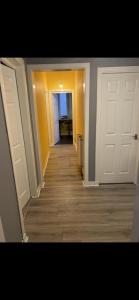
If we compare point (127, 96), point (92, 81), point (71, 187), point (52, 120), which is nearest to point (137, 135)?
point (127, 96)

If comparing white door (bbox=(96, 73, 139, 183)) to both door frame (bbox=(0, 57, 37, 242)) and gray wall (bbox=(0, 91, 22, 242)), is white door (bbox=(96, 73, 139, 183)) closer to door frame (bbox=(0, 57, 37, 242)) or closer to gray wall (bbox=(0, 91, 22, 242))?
door frame (bbox=(0, 57, 37, 242))

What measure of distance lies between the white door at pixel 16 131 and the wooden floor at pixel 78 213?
394 millimetres

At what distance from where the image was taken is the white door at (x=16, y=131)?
6.36 feet

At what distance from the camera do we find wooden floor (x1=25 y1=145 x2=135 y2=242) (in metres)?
1.89

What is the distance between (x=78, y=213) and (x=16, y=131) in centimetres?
153

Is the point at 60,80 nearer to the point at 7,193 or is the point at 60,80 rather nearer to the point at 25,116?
the point at 25,116

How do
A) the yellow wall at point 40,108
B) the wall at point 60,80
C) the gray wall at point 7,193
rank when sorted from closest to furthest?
the gray wall at point 7,193, the yellow wall at point 40,108, the wall at point 60,80

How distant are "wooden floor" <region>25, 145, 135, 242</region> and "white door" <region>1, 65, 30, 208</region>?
0.39 metres

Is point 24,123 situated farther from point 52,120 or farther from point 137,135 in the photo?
point 52,120

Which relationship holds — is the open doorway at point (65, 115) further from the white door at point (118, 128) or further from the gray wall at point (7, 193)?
the gray wall at point (7, 193)

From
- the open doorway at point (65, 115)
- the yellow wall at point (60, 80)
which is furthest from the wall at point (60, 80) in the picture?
the open doorway at point (65, 115)
